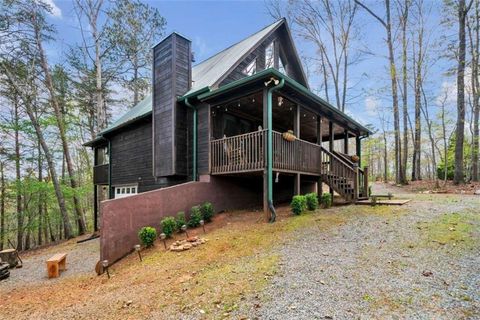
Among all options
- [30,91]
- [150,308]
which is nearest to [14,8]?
[30,91]

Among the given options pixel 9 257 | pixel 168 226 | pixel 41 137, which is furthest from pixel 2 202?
pixel 168 226

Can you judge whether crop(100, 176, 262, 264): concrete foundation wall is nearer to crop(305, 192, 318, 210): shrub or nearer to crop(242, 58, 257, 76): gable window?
crop(305, 192, 318, 210): shrub

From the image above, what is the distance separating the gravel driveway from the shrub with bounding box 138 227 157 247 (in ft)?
11.3

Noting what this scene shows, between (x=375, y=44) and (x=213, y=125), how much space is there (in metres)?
18.0

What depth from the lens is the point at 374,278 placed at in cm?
372

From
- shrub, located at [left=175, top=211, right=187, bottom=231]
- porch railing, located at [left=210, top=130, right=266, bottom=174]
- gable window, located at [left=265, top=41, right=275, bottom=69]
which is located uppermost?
gable window, located at [left=265, top=41, right=275, bottom=69]

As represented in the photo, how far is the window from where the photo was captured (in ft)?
40.8

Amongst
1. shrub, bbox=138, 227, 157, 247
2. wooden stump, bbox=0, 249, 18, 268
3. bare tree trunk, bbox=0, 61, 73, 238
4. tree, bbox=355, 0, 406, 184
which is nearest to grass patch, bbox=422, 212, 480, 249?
shrub, bbox=138, 227, 157, 247

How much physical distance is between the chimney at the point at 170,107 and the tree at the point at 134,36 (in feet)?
31.6

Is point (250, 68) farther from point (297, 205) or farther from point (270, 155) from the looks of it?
point (297, 205)

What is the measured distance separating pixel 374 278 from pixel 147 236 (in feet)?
17.1

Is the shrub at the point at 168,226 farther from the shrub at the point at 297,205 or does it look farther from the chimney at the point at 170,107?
the shrub at the point at 297,205

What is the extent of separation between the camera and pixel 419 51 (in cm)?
1978

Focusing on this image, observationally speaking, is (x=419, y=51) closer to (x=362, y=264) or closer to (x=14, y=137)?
(x=362, y=264)
